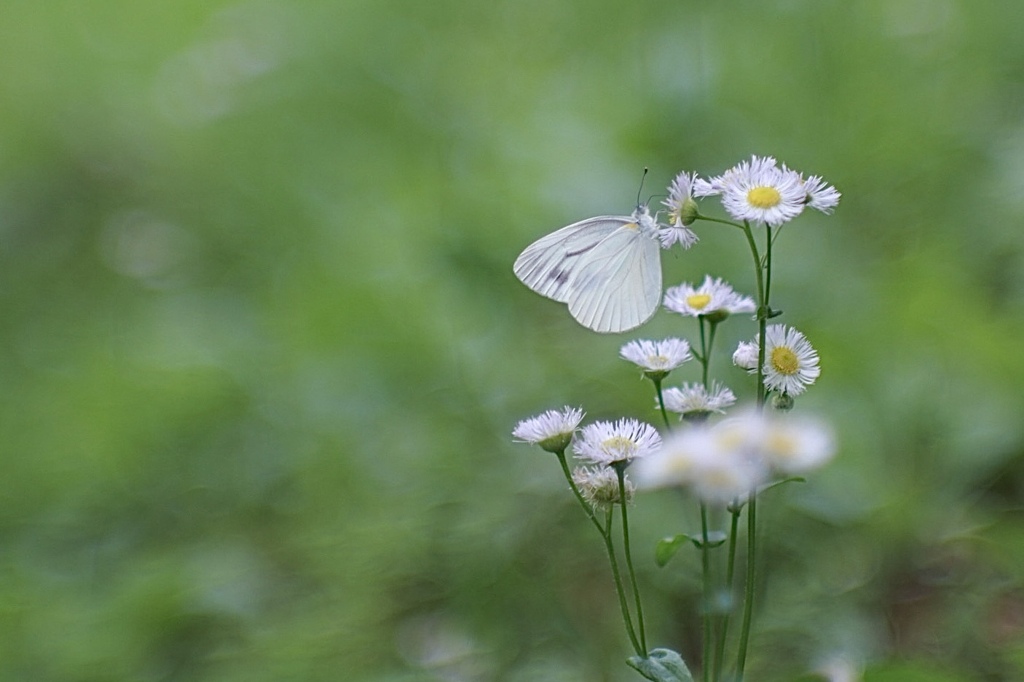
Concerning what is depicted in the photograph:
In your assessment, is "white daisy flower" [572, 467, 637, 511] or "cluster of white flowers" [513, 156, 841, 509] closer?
"cluster of white flowers" [513, 156, 841, 509]

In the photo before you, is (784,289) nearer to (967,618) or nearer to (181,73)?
(967,618)

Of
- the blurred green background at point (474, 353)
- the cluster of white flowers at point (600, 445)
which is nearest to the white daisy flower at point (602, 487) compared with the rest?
the cluster of white flowers at point (600, 445)

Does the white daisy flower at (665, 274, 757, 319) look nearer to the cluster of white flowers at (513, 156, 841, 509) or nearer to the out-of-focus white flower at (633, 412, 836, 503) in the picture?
the cluster of white flowers at (513, 156, 841, 509)

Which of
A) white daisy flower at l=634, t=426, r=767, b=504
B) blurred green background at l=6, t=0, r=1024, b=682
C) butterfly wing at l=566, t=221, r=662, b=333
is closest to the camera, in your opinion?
white daisy flower at l=634, t=426, r=767, b=504

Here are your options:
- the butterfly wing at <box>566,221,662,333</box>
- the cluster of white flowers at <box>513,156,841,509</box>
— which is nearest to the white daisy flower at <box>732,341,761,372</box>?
the cluster of white flowers at <box>513,156,841,509</box>

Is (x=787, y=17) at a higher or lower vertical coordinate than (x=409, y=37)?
lower

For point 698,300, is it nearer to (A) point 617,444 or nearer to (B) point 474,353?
(A) point 617,444

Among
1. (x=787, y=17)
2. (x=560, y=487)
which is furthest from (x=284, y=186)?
(x=560, y=487)
